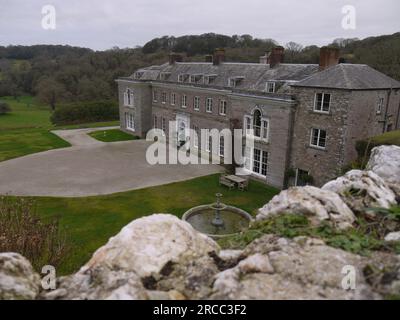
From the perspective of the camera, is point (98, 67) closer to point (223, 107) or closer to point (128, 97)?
point (128, 97)

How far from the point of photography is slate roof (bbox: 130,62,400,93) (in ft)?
63.9

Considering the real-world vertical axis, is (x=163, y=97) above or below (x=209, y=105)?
above

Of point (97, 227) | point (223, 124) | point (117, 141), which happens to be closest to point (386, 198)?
point (97, 227)

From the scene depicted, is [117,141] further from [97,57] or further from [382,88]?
[97,57]

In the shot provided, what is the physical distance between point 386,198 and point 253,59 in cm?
5405

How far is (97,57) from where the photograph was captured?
7388 cm

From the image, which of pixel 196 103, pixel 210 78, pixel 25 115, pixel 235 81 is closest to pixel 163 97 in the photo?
pixel 196 103

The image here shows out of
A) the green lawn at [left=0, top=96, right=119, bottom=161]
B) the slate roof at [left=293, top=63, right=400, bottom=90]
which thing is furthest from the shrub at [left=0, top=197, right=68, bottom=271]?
the green lawn at [left=0, top=96, right=119, bottom=161]

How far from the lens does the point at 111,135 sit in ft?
135

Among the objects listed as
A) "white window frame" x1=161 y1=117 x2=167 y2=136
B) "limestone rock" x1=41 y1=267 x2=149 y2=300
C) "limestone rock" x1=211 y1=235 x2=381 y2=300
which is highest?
A: "limestone rock" x1=211 y1=235 x2=381 y2=300

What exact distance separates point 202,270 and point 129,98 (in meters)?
38.8

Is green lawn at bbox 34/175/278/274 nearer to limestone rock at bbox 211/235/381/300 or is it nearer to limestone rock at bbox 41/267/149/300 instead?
limestone rock at bbox 41/267/149/300

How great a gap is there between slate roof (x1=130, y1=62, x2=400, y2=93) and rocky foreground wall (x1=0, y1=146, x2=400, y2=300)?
1577 centimetres

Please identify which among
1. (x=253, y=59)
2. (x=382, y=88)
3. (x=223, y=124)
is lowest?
(x=223, y=124)
